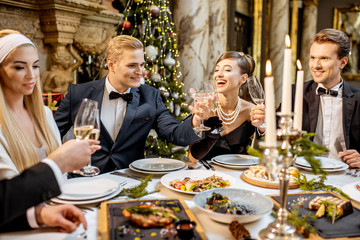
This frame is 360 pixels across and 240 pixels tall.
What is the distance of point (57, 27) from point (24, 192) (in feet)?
12.7

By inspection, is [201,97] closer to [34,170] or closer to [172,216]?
[172,216]

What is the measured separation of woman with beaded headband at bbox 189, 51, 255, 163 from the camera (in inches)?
113

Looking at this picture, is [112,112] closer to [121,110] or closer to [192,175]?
[121,110]

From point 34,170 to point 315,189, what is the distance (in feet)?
4.49

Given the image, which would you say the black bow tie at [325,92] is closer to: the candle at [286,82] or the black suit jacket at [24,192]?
the candle at [286,82]

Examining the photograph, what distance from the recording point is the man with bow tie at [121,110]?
2.54 meters

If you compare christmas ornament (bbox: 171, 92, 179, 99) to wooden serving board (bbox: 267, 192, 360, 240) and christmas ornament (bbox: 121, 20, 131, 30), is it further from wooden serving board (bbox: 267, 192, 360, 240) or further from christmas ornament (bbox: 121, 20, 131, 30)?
wooden serving board (bbox: 267, 192, 360, 240)

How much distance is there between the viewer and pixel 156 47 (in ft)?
16.2

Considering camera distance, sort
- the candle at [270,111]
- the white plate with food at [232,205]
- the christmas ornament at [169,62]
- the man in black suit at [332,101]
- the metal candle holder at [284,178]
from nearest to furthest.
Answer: the candle at [270,111] → the metal candle holder at [284,178] → the white plate with food at [232,205] → the man in black suit at [332,101] → the christmas ornament at [169,62]

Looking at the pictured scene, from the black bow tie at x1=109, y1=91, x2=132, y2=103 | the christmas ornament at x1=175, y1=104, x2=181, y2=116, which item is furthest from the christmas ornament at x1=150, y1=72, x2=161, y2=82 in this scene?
the black bow tie at x1=109, y1=91, x2=132, y2=103

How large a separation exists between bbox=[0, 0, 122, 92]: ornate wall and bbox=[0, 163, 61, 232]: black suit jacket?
3605 millimetres

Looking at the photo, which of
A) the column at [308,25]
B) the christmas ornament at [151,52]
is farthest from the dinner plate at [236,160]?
the column at [308,25]

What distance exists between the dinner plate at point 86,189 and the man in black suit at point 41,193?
0.23 meters

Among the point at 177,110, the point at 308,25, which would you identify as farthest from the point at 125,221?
the point at 308,25
